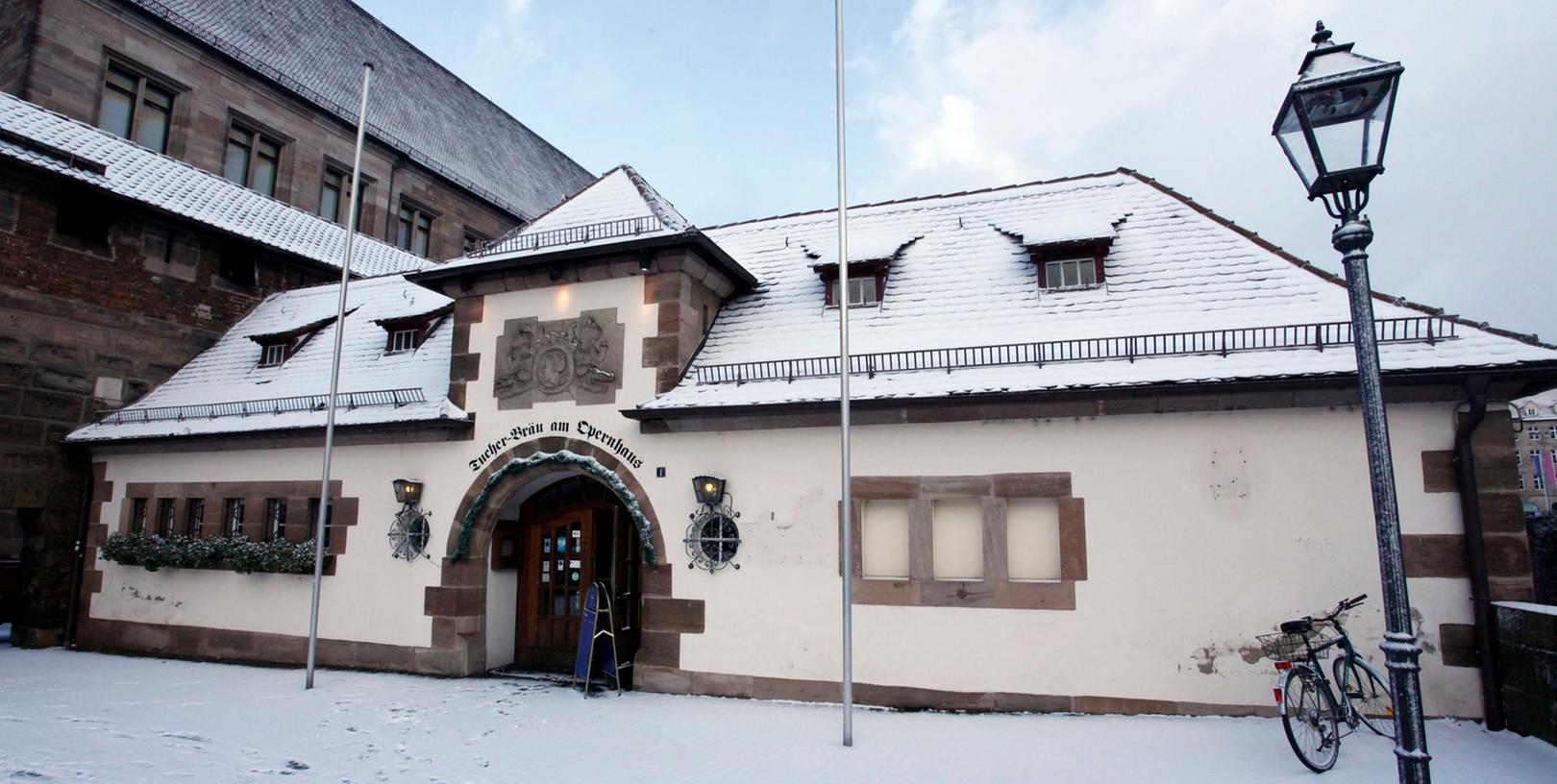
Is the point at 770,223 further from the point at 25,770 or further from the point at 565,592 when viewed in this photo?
the point at 25,770

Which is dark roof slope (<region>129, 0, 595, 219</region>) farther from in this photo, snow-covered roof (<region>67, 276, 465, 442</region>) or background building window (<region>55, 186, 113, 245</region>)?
snow-covered roof (<region>67, 276, 465, 442</region>)

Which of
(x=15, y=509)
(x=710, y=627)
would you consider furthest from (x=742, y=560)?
(x=15, y=509)

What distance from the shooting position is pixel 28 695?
11.1 meters

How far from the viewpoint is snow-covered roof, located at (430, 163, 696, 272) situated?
1229 cm

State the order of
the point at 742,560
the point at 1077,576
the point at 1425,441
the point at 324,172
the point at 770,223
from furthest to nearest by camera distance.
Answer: the point at 324,172
the point at 770,223
the point at 742,560
the point at 1077,576
the point at 1425,441

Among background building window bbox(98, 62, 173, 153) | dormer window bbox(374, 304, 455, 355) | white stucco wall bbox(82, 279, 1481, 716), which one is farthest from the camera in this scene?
background building window bbox(98, 62, 173, 153)

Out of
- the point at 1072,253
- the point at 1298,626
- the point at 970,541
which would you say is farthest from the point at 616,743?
the point at 1072,253

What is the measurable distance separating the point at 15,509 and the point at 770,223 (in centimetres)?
1477

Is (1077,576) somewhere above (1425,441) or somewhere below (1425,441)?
below

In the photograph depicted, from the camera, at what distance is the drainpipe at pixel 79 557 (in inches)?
619

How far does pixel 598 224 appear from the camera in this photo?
497 inches

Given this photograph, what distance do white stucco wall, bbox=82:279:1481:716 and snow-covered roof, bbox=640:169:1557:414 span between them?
57 cm

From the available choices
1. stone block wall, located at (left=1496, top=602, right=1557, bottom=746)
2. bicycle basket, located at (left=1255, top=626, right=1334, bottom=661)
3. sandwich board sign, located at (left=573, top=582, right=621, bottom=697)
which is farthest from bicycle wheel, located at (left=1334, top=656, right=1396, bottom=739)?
sandwich board sign, located at (left=573, top=582, right=621, bottom=697)

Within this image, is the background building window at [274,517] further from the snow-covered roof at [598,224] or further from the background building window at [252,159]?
the background building window at [252,159]
